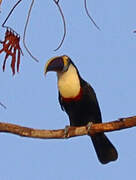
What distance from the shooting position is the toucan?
4332mm

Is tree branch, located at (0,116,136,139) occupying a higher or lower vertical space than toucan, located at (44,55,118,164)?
higher

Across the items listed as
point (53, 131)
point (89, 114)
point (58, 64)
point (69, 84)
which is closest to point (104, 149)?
point (89, 114)

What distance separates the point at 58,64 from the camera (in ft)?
13.5

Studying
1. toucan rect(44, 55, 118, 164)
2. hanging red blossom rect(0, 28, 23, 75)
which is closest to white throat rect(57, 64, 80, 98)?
toucan rect(44, 55, 118, 164)

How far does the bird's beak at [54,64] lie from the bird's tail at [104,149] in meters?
0.89

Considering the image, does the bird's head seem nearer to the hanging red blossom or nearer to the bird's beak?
the bird's beak

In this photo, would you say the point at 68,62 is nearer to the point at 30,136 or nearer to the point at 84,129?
the point at 84,129

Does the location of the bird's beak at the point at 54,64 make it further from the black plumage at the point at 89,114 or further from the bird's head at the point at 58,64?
the black plumage at the point at 89,114

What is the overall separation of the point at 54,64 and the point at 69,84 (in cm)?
47

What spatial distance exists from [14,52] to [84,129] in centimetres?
146

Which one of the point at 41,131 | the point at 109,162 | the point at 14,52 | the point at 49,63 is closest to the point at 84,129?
the point at 41,131

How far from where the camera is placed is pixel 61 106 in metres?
4.64

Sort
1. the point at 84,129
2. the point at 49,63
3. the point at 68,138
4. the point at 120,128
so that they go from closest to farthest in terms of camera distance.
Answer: the point at 120,128, the point at 68,138, the point at 84,129, the point at 49,63

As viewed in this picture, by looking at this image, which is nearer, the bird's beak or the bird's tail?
the bird's beak
